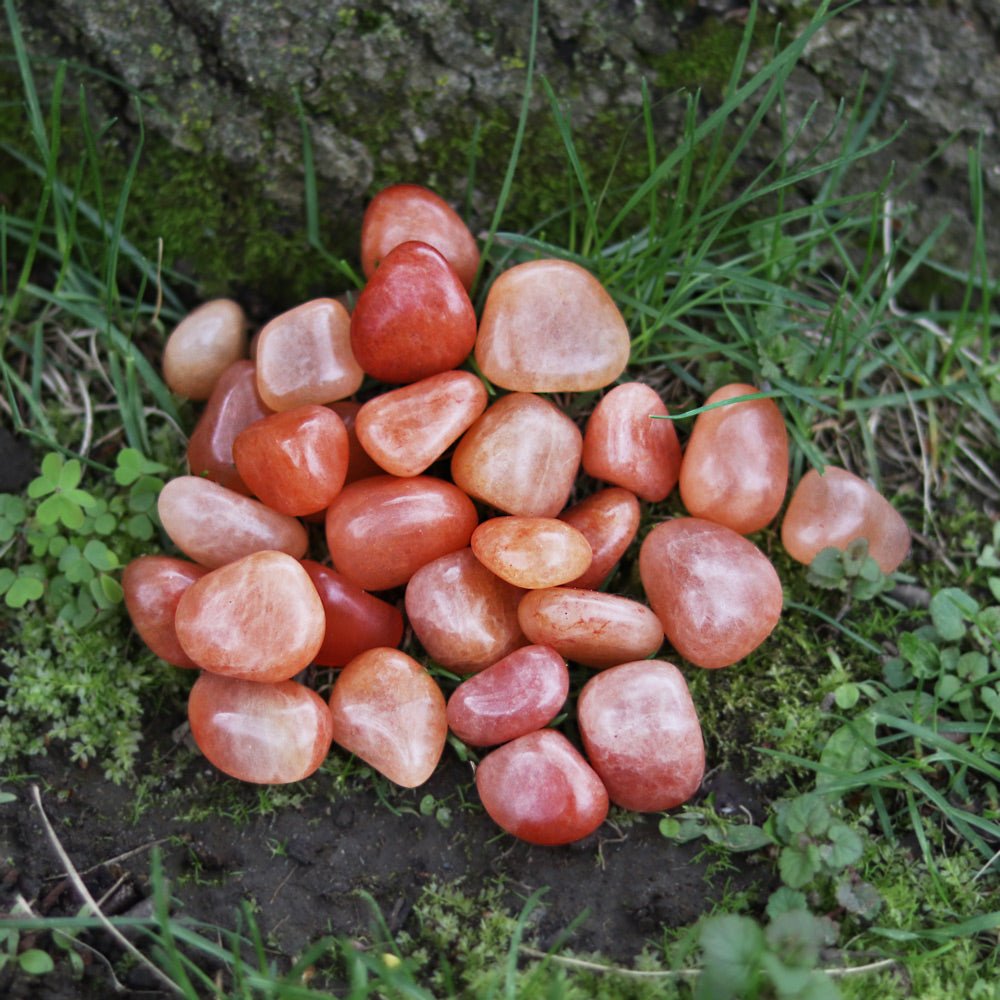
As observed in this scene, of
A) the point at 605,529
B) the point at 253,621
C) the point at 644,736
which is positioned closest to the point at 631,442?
the point at 605,529

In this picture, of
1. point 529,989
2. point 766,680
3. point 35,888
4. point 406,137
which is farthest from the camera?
point 406,137

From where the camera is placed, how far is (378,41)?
2.05 metres

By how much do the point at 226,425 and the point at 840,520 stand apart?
1.24m

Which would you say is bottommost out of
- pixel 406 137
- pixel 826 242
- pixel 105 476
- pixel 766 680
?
pixel 105 476

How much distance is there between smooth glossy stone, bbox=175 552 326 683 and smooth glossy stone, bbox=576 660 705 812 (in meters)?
0.53

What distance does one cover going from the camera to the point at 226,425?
202 centimetres

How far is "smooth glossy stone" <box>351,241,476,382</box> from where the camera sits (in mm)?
1874

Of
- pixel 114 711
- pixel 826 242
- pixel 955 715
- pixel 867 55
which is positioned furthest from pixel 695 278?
pixel 114 711

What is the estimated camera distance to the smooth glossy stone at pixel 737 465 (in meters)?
1.96

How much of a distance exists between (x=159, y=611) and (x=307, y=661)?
305mm

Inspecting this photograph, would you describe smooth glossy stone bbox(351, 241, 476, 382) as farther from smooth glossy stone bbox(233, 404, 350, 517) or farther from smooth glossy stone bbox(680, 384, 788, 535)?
smooth glossy stone bbox(680, 384, 788, 535)

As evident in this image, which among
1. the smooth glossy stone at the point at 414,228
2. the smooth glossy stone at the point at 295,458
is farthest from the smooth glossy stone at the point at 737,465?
the smooth glossy stone at the point at 295,458

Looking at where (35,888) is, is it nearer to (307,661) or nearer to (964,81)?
(307,661)

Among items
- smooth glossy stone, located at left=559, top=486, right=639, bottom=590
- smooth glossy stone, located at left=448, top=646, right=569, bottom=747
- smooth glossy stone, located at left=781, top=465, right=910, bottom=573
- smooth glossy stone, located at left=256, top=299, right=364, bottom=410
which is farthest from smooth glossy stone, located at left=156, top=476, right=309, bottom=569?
smooth glossy stone, located at left=781, top=465, right=910, bottom=573
